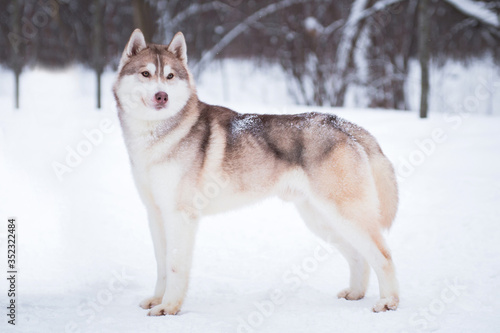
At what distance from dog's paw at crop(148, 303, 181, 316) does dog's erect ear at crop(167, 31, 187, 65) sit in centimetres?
166

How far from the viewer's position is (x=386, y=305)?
121 inches

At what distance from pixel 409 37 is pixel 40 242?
9295mm

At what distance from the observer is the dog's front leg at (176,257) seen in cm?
304

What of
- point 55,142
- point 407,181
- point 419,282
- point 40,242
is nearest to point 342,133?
point 419,282

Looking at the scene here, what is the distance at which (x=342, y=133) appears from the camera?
3322 millimetres

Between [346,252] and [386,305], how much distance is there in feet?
1.81

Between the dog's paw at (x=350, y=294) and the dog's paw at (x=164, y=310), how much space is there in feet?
4.01

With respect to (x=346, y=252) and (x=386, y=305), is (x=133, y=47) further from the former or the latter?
(x=386, y=305)

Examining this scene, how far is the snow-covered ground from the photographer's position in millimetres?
2998

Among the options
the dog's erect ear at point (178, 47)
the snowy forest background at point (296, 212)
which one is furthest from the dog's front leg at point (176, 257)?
the dog's erect ear at point (178, 47)

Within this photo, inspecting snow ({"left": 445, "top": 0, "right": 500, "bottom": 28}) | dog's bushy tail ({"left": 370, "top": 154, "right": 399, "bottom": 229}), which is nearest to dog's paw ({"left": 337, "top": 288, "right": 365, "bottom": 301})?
dog's bushy tail ({"left": 370, "top": 154, "right": 399, "bottom": 229})

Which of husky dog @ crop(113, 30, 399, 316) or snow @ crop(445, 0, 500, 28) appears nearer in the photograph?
husky dog @ crop(113, 30, 399, 316)

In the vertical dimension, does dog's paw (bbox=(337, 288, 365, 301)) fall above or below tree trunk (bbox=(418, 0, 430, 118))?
below

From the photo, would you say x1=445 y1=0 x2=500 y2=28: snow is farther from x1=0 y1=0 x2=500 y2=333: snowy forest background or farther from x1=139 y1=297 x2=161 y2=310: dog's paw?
x1=139 y1=297 x2=161 y2=310: dog's paw
